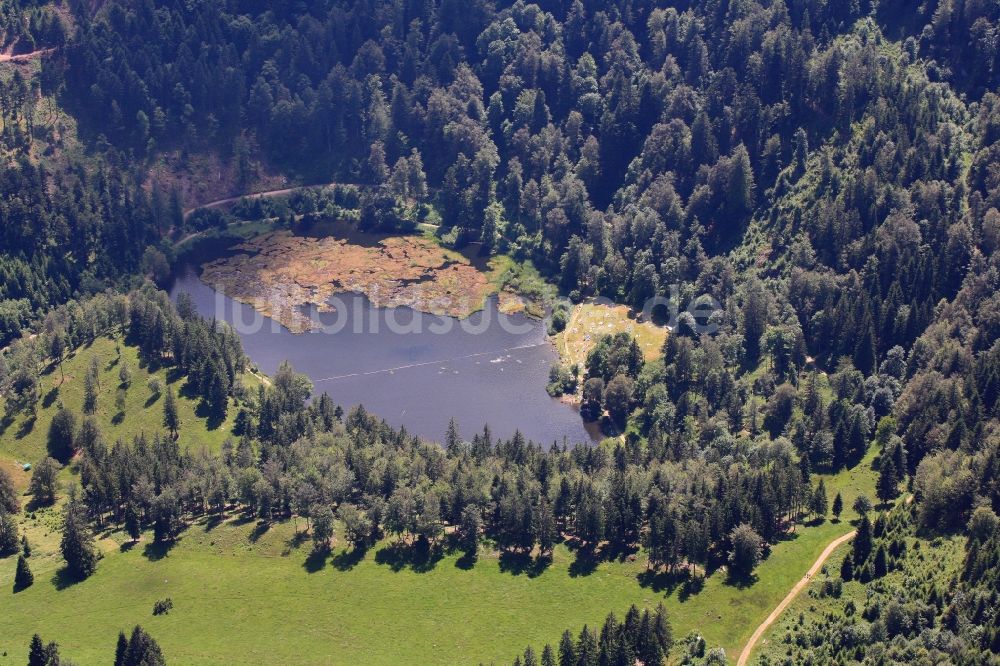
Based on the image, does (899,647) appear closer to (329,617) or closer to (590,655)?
(590,655)

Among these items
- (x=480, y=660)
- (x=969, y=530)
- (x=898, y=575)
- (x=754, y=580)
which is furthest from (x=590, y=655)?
(x=969, y=530)

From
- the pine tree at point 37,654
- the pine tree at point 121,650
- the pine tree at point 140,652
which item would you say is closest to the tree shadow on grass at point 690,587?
the pine tree at point 140,652

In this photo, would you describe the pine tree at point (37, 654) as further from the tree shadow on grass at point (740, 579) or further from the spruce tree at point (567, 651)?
the tree shadow on grass at point (740, 579)

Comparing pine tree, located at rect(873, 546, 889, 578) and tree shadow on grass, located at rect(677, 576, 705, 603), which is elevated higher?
pine tree, located at rect(873, 546, 889, 578)

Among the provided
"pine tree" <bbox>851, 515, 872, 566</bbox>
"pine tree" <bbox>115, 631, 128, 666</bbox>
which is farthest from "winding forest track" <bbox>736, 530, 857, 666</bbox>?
"pine tree" <bbox>115, 631, 128, 666</bbox>

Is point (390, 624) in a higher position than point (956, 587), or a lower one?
lower

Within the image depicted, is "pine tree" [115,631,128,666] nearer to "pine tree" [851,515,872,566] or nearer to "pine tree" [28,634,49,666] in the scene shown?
"pine tree" [28,634,49,666]

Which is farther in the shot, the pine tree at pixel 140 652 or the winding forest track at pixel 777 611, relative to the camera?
the pine tree at pixel 140 652

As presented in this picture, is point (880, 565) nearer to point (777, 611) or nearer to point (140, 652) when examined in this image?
point (777, 611)

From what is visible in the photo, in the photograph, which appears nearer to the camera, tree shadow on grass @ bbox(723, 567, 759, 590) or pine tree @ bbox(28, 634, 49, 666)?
pine tree @ bbox(28, 634, 49, 666)

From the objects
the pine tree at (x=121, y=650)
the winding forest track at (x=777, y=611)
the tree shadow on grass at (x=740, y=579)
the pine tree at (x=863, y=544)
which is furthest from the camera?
the tree shadow on grass at (x=740, y=579)

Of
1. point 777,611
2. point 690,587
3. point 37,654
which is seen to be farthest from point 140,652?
point 777,611
